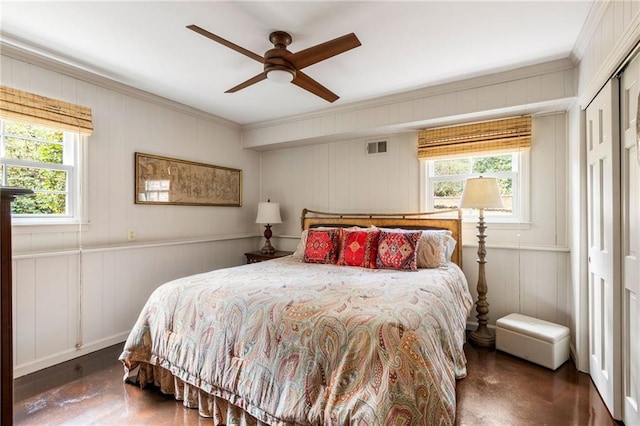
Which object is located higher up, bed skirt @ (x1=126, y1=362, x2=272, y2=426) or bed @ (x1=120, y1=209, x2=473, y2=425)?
bed @ (x1=120, y1=209, x2=473, y2=425)

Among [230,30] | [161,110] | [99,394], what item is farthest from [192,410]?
[161,110]

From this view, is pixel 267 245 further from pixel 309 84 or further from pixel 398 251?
pixel 309 84

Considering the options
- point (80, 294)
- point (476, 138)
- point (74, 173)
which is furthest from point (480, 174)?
point (80, 294)

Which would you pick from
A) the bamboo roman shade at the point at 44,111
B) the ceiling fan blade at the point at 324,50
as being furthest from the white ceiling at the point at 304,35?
the bamboo roman shade at the point at 44,111

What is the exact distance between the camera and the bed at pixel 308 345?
143cm

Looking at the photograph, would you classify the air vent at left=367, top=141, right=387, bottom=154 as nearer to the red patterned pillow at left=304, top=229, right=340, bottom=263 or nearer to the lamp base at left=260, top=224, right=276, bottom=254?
the red patterned pillow at left=304, top=229, right=340, bottom=263

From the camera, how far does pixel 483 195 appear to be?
2.95 metres

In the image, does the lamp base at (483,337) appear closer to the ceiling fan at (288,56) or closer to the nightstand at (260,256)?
the nightstand at (260,256)

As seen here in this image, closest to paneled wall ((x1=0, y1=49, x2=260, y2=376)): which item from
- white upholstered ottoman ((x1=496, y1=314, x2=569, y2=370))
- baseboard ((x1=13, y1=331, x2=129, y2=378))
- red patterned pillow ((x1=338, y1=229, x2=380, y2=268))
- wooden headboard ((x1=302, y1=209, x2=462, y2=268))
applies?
baseboard ((x1=13, y1=331, x2=129, y2=378))

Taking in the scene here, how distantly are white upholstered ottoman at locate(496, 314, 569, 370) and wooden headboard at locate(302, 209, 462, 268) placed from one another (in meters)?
0.76

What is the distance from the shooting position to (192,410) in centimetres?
209

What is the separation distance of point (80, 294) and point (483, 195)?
150 inches

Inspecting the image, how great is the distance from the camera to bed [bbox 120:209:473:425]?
1431 millimetres

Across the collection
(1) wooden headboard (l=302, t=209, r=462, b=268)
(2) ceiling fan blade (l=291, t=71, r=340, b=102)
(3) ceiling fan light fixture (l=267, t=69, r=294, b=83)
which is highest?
(2) ceiling fan blade (l=291, t=71, r=340, b=102)
